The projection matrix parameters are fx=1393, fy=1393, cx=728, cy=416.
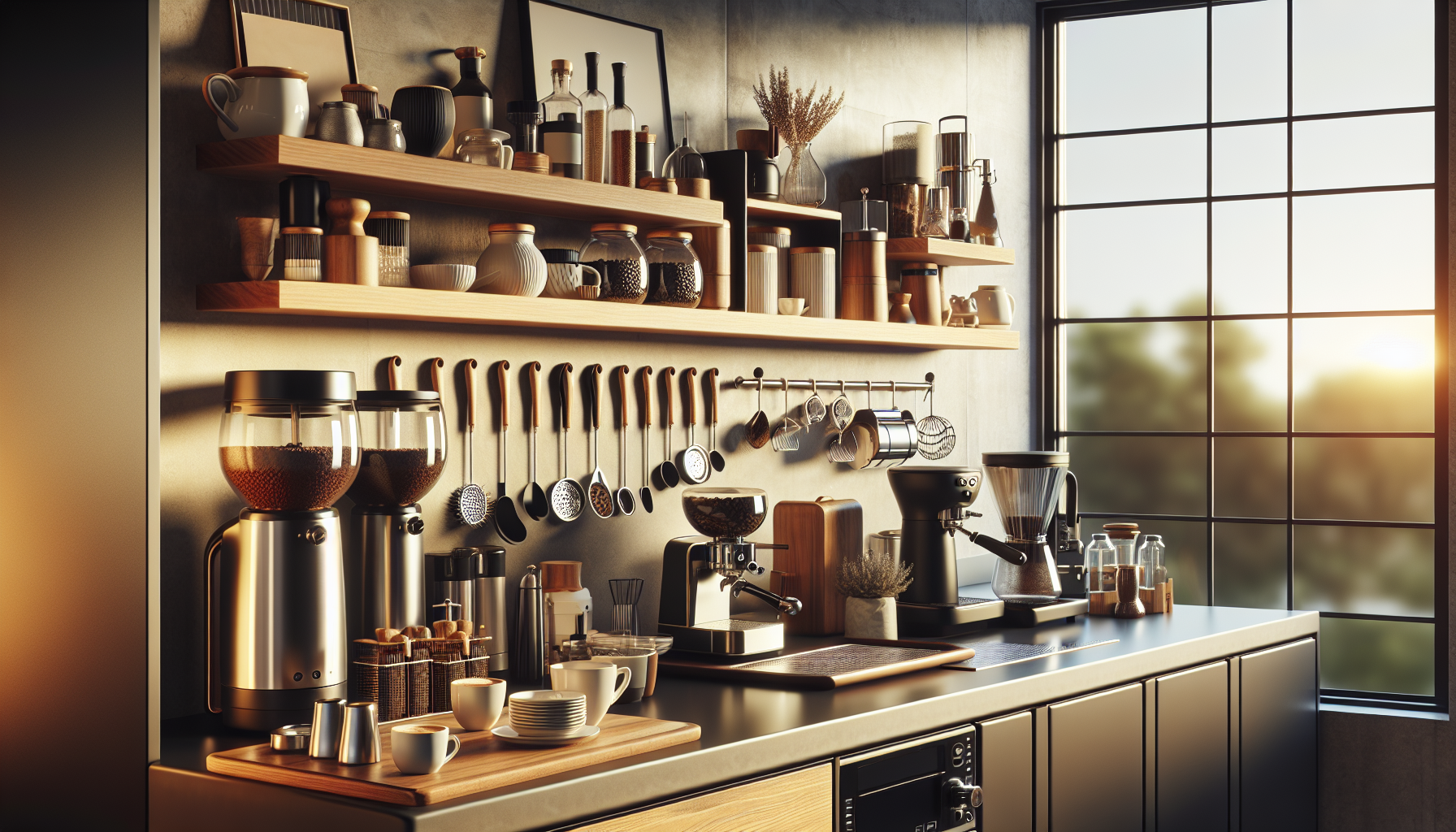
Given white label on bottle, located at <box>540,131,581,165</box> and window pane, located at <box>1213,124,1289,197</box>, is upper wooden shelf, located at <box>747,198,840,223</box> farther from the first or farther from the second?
window pane, located at <box>1213,124,1289,197</box>

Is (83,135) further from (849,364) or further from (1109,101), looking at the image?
(1109,101)

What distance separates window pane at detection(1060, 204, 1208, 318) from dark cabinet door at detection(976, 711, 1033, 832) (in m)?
2.03

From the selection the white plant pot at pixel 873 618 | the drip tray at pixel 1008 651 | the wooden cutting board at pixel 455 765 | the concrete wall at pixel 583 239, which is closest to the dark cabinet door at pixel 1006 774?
the drip tray at pixel 1008 651

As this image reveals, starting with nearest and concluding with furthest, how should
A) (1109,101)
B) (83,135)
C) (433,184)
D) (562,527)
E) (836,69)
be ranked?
1. (83,135)
2. (433,184)
3. (562,527)
4. (836,69)
5. (1109,101)

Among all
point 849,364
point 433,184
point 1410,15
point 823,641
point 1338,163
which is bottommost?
point 823,641

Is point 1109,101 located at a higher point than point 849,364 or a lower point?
higher

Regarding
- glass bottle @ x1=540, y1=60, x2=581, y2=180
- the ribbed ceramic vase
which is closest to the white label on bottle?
glass bottle @ x1=540, y1=60, x2=581, y2=180

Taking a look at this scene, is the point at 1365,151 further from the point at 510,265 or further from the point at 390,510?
the point at 390,510

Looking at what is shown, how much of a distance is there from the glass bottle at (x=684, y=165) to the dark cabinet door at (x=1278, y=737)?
1722mm

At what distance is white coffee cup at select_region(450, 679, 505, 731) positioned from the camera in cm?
198

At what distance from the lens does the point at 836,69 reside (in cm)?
374

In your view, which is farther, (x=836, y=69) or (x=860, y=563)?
(x=836, y=69)

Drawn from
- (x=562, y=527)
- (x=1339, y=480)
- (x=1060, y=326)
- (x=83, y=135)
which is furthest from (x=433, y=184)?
(x=1339, y=480)

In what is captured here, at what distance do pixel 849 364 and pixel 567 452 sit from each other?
1098 mm
